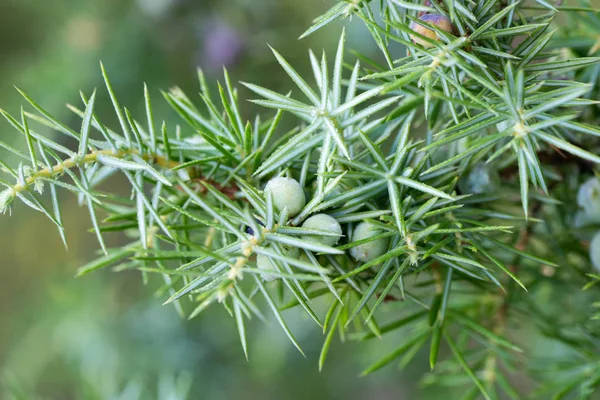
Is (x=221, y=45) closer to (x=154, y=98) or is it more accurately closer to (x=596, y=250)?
(x=154, y=98)

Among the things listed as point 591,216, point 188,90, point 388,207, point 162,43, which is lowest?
point 591,216

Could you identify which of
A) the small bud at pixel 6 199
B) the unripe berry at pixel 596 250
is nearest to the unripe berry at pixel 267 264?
the small bud at pixel 6 199

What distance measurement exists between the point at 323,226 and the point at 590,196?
263 millimetres

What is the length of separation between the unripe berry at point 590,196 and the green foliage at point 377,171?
32 mm

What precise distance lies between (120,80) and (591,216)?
1.03 m

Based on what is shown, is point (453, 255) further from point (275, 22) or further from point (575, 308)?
point (275, 22)

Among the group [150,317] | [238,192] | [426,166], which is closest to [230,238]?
[238,192]

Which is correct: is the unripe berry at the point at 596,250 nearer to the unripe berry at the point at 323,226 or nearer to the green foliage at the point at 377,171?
the green foliage at the point at 377,171

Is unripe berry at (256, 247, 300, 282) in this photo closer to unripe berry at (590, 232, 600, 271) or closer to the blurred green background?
unripe berry at (590, 232, 600, 271)

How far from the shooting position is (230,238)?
43 centimetres

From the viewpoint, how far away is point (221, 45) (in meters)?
1.18

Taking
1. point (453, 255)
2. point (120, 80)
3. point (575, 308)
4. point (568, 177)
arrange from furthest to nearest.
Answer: point (120, 80), point (575, 308), point (568, 177), point (453, 255)

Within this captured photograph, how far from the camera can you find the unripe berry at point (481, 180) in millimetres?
453

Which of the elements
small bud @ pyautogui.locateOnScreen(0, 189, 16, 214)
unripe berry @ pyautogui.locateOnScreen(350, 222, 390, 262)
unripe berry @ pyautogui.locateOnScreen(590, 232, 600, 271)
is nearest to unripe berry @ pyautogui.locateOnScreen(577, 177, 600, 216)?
unripe berry @ pyautogui.locateOnScreen(590, 232, 600, 271)
